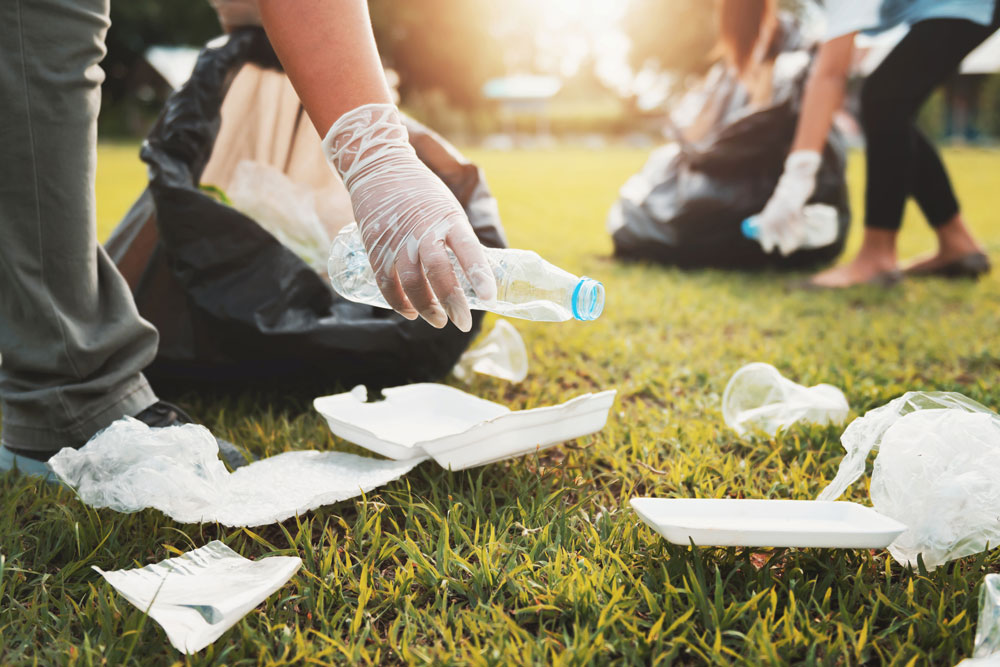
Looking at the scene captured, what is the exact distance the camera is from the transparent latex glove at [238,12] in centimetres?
182

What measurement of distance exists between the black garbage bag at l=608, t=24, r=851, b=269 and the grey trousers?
2.56m

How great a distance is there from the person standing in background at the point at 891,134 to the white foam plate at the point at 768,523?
1.85 metres

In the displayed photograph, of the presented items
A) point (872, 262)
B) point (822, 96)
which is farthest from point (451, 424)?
point (872, 262)

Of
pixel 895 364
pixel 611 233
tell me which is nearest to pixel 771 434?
pixel 895 364

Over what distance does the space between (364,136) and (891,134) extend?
264cm

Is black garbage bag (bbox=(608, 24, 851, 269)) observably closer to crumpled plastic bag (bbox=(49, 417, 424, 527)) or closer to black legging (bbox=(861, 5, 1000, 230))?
black legging (bbox=(861, 5, 1000, 230))

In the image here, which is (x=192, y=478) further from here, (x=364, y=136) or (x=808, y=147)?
(x=808, y=147)

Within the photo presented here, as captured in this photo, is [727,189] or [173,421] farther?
[727,189]

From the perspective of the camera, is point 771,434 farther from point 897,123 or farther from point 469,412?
point 897,123

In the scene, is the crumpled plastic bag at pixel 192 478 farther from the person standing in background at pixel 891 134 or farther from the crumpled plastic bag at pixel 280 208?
the person standing in background at pixel 891 134

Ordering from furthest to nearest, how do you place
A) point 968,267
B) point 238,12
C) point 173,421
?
point 968,267, point 238,12, point 173,421

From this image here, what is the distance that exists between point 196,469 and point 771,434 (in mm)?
1065

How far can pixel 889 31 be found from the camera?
9.27ft

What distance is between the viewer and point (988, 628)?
0.83m
